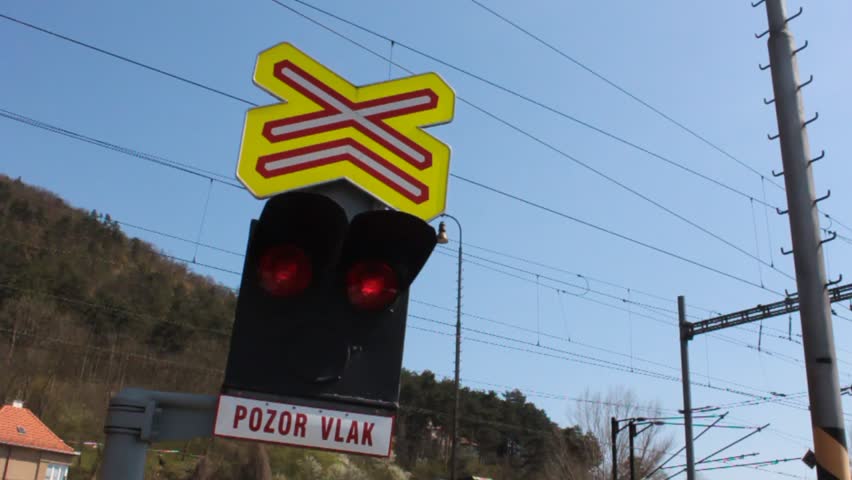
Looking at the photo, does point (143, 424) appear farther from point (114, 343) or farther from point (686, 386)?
point (114, 343)

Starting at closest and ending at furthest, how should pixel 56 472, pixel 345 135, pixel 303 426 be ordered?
1. pixel 303 426
2. pixel 345 135
3. pixel 56 472

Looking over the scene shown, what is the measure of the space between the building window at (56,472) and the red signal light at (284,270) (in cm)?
4503

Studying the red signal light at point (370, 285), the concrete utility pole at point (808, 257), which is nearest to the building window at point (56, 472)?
the concrete utility pole at point (808, 257)

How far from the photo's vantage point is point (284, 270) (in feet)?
10.2

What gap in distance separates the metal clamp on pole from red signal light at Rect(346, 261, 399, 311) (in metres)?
0.68

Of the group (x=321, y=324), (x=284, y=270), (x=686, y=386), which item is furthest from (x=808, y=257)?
(x=686, y=386)

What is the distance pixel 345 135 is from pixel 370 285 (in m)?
0.76

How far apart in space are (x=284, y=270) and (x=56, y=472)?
45934mm

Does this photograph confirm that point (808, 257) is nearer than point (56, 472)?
Yes

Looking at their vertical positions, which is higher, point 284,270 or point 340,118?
point 340,118

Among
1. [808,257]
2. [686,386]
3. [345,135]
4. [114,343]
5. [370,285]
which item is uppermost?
[114,343]

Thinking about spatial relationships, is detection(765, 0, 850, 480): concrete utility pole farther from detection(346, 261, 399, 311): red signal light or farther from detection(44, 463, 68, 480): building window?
detection(44, 463, 68, 480): building window

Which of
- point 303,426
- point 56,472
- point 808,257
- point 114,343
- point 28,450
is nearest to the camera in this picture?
point 303,426

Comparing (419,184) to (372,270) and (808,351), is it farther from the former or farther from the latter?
(808,351)
